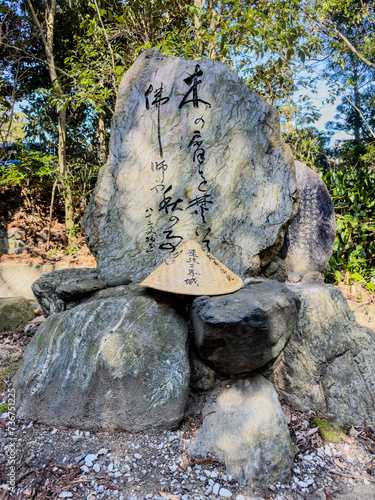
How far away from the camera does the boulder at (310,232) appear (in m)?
3.67

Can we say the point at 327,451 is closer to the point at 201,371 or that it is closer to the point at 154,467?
the point at 201,371

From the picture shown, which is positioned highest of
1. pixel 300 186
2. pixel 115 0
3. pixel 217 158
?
pixel 115 0

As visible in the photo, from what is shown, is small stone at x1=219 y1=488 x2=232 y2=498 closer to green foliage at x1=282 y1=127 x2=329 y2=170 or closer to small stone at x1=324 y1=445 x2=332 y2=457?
small stone at x1=324 y1=445 x2=332 y2=457

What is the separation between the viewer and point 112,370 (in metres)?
2.34

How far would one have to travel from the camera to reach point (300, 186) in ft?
12.3

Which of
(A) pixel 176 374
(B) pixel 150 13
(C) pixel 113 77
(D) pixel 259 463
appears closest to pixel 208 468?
(D) pixel 259 463

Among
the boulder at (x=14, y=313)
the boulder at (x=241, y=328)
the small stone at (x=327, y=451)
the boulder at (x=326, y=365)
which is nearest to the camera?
the boulder at (x=241, y=328)

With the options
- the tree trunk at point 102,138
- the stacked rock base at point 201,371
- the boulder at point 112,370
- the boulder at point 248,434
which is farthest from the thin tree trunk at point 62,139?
the boulder at point 248,434

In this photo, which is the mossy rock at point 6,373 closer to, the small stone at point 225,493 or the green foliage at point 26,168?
the small stone at point 225,493

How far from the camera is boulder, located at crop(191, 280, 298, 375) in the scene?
2.20 meters

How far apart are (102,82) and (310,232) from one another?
14.1 ft

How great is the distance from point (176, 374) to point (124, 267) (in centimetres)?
123

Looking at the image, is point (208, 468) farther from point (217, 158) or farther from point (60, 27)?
point (60, 27)

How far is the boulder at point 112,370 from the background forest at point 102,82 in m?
3.99
